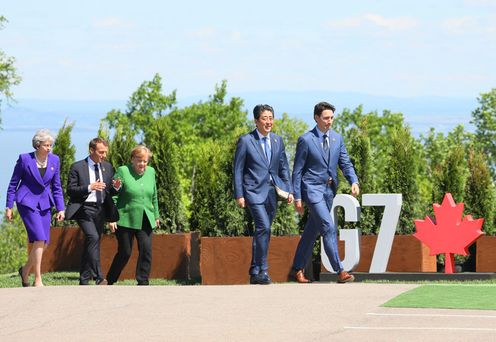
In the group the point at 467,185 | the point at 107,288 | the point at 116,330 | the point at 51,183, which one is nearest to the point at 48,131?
the point at 51,183

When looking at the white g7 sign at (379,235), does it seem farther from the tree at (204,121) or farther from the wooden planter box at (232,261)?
the tree at (204,121)

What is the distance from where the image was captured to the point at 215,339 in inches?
378

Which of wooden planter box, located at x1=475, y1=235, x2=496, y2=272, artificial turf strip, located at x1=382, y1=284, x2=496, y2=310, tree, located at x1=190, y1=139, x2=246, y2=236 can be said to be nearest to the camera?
artificial turf strip, located at x1=382, y1=284, x2=496, y2=310

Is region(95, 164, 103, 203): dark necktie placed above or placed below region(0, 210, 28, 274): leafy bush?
above

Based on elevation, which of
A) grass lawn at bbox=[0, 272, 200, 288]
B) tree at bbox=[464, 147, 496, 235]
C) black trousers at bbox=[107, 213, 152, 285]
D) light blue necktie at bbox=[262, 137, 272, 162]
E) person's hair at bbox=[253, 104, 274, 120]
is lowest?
grass lawn at bbox=[0, 272, 200, 288]

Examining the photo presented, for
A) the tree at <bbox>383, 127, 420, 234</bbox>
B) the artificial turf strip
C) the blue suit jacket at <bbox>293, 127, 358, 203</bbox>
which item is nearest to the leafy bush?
the tree at <bbox>383, 127, 420, 234</bbox>

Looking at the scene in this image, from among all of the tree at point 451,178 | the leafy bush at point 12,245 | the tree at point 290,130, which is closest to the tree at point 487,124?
the tree at point 290,130

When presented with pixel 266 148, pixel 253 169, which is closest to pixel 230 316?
pixel 253 169

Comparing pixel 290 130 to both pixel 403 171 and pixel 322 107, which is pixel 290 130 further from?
pixel 322 107

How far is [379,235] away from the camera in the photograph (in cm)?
1644

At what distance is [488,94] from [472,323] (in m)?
72.2

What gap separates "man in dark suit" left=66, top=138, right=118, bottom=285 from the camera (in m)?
15.4

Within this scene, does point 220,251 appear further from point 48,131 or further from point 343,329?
point 343,329

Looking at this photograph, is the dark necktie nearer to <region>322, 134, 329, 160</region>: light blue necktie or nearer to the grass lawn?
the grass lawn
